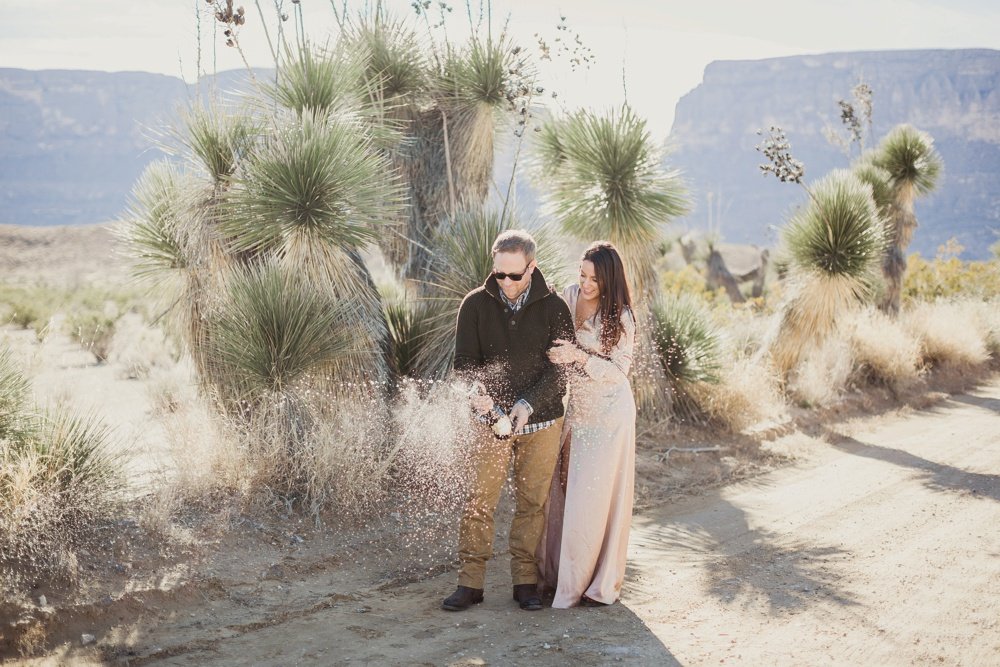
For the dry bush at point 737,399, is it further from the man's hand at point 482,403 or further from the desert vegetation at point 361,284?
the man's hand at point 482,403

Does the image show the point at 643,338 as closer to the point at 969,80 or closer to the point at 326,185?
the point at 326,185

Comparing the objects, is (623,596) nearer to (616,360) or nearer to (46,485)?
(616,360)

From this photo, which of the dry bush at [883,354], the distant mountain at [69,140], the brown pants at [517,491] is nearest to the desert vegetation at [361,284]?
the dry bush at [883,354]

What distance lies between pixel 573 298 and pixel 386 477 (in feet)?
7.44

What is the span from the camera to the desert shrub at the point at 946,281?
1759 cm

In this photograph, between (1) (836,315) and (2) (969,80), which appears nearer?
(1) (836,315)

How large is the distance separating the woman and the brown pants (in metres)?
0.17

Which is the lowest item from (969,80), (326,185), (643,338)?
(643,338)

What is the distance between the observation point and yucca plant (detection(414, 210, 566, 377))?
23.8ft

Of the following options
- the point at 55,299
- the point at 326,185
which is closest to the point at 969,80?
the point at 55,299

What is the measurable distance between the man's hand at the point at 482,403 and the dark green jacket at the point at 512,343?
159mm

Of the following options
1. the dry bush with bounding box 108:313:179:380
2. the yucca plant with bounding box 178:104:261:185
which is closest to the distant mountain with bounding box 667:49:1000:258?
the dry bush with bounding box 108:313:179:380

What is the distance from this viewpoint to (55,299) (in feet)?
70.0

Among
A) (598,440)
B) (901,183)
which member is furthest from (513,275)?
(901,183)
